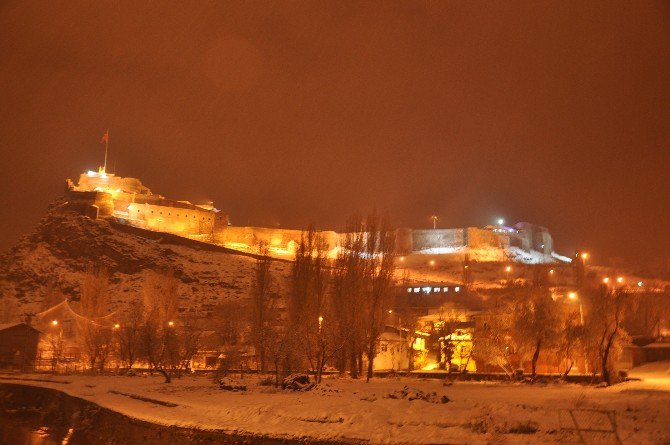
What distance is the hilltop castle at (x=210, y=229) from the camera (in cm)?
10038

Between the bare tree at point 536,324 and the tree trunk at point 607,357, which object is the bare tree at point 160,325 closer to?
the bare tree at point 536,324

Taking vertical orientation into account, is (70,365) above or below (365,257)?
below

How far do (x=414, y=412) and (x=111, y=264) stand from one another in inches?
2857

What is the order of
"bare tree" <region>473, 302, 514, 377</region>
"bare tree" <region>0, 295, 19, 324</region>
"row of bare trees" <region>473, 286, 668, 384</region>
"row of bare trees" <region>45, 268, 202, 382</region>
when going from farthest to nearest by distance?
"bare tree" <region>0, 295, 19, 324</region>, "row of bare trees" <region>45, 268, 202, 382</region>, "bare tree" <region>473, 302, 514, 377</region>, "row of bare trees" <region>473, 286, 668, 384</region>

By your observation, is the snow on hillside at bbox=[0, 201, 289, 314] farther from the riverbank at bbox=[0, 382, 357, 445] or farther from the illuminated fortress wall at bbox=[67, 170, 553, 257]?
the riverbank at bbox=[0, 382, 357, 445]

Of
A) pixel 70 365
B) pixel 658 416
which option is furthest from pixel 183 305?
pixel 658 416

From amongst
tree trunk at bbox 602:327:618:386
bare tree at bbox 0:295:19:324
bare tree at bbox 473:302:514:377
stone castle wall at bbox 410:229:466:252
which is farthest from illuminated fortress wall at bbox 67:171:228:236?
tree trunk at bbox 602:327:618:386

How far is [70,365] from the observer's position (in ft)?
141

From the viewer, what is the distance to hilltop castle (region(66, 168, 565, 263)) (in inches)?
3952

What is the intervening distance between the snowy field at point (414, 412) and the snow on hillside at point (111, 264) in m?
46.5

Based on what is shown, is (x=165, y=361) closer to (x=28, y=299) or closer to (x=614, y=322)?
(x=614, y=322)

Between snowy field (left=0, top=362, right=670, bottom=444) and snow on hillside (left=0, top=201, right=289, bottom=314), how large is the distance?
46.5m

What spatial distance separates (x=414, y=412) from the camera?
17.3 meters

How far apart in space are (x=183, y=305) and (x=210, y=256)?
21660 mm
